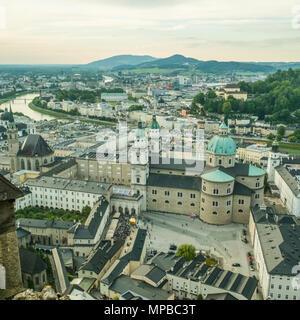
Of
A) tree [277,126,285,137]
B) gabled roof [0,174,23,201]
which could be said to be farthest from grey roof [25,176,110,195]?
tree [277,126,285,137]

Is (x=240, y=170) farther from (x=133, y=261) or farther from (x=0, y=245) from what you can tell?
(x=0, y=245)

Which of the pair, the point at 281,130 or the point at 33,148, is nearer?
the point at 33,148

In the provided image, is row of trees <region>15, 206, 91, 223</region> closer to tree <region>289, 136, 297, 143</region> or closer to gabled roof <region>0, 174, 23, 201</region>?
gabled roof <region>0, 174, 23, 201</region>

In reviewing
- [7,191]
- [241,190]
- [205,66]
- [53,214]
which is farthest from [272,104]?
[205,66]

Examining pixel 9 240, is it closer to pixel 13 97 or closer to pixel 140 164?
pixel 140 164

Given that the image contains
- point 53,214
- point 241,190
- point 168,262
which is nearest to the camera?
point 168,262

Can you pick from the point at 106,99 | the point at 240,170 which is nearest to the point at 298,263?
the point at 240,170

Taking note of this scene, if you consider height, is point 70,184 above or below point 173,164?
below
